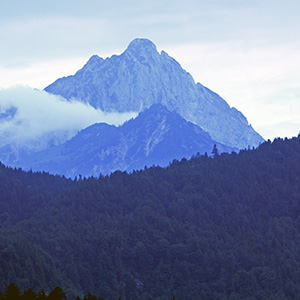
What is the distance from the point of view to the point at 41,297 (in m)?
112

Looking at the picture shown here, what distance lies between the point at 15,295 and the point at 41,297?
492 cm

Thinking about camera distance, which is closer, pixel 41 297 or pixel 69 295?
pixel 41 297

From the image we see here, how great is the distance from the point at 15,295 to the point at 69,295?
302 feet

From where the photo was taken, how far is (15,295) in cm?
10831

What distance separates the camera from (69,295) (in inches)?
7825

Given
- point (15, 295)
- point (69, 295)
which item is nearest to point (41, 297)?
point (15, 295)

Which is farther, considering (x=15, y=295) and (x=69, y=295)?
(x=69, y=295)

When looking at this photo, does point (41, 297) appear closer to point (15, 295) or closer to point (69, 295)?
point (15, 295)

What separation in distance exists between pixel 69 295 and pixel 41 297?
290 ft
